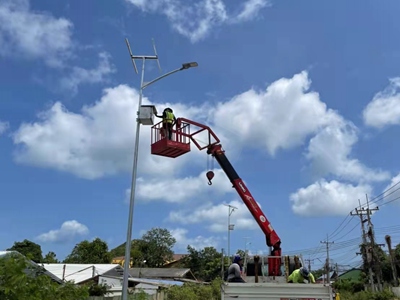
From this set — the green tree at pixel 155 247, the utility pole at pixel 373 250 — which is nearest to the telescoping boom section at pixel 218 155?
the utility pole at pixel 373 250

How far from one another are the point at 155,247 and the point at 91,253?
17.3 metres

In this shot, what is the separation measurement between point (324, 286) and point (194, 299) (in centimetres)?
2057

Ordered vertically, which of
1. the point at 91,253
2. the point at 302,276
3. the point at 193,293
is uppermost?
the point at 91,253

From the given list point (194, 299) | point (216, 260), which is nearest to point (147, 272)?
point (216, 260)

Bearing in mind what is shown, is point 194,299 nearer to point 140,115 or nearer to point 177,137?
point 177,137

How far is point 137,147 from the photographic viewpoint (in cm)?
1304

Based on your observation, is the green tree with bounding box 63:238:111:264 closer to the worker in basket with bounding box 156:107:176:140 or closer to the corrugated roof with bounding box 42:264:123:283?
the corrugated roof with bounding box 42:264:123:283

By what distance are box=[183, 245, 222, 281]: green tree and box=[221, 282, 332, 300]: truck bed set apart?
63.5 metres

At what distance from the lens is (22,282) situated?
5016 mm

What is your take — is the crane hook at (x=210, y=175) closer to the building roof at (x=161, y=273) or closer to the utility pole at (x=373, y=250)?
the utility pole at (x=373, y=250)

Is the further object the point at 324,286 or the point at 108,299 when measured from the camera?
the point at 108,299

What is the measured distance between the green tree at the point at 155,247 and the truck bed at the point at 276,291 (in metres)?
71.8

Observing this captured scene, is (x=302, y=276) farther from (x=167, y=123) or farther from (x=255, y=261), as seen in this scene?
(x=167, y=123)

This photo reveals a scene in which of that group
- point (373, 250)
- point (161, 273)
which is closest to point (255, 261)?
point (373, 250)
